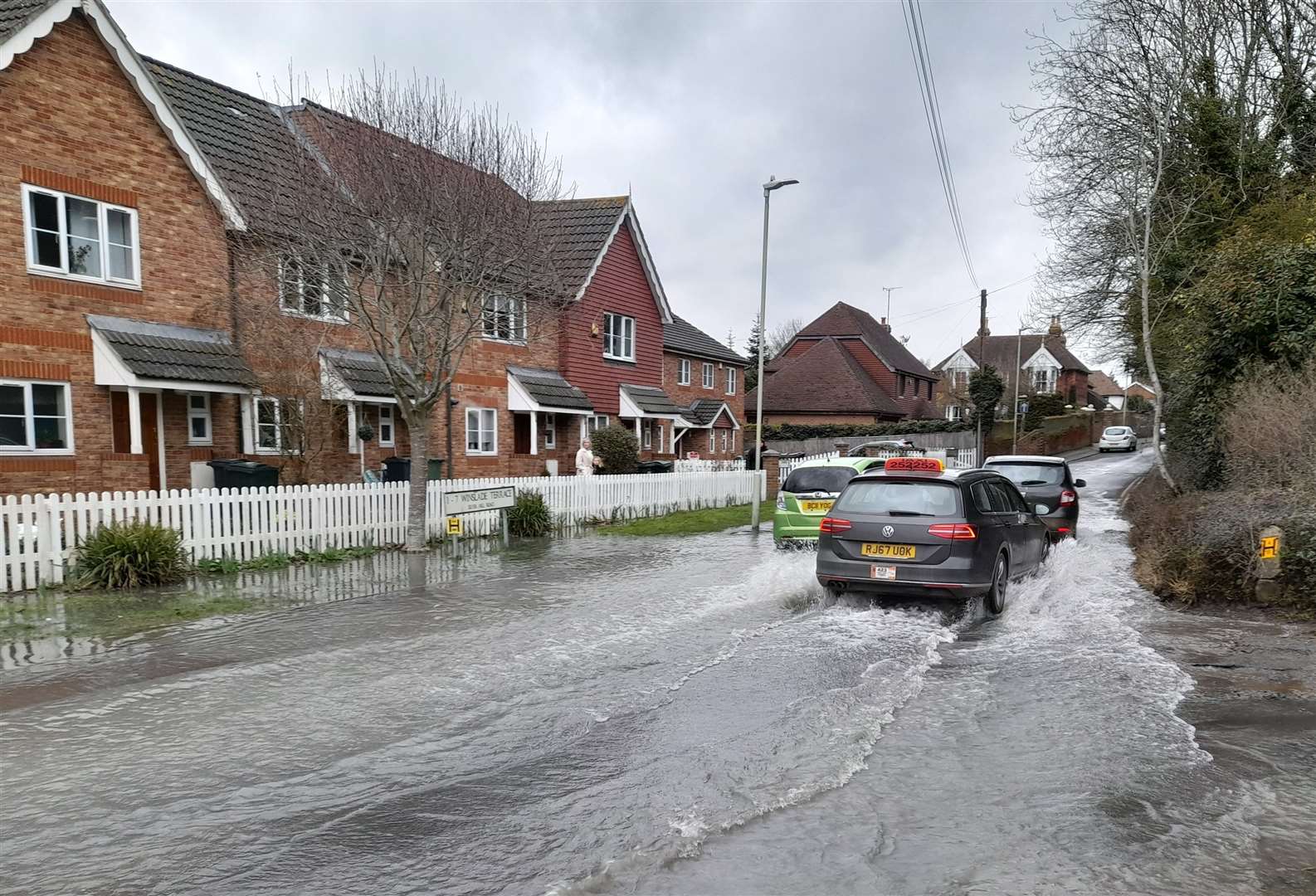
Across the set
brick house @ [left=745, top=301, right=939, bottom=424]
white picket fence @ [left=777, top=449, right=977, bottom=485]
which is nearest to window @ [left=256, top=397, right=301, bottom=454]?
white picket fence @ [left=777, top=449, right=977, bottom=485]

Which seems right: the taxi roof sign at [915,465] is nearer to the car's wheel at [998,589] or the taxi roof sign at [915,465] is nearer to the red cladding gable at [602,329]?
the car's wheel at [998,589]

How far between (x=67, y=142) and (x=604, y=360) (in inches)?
621

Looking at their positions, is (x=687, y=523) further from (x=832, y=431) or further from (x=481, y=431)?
(x=832, y=431)

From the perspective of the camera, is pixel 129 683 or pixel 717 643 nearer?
pixel 129 683

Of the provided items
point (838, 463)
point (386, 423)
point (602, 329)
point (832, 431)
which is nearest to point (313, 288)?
point (386, 423)

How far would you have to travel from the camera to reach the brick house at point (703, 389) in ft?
106

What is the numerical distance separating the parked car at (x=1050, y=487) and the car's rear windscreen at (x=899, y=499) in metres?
5.76

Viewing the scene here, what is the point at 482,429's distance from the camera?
22.8 meters

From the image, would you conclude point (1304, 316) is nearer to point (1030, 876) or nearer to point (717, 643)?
point (717, 643)

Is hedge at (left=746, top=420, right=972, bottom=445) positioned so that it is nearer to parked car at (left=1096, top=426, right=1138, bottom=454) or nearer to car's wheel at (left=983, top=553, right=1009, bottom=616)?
parked car at (left=1096, top=426, right=1138, bottom=454)

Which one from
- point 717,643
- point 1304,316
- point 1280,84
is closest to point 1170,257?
point 1280,84

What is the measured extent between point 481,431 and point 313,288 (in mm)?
9342

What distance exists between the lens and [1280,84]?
21.4 meters

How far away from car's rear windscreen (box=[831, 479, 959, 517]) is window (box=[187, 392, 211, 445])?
12.0 metres
